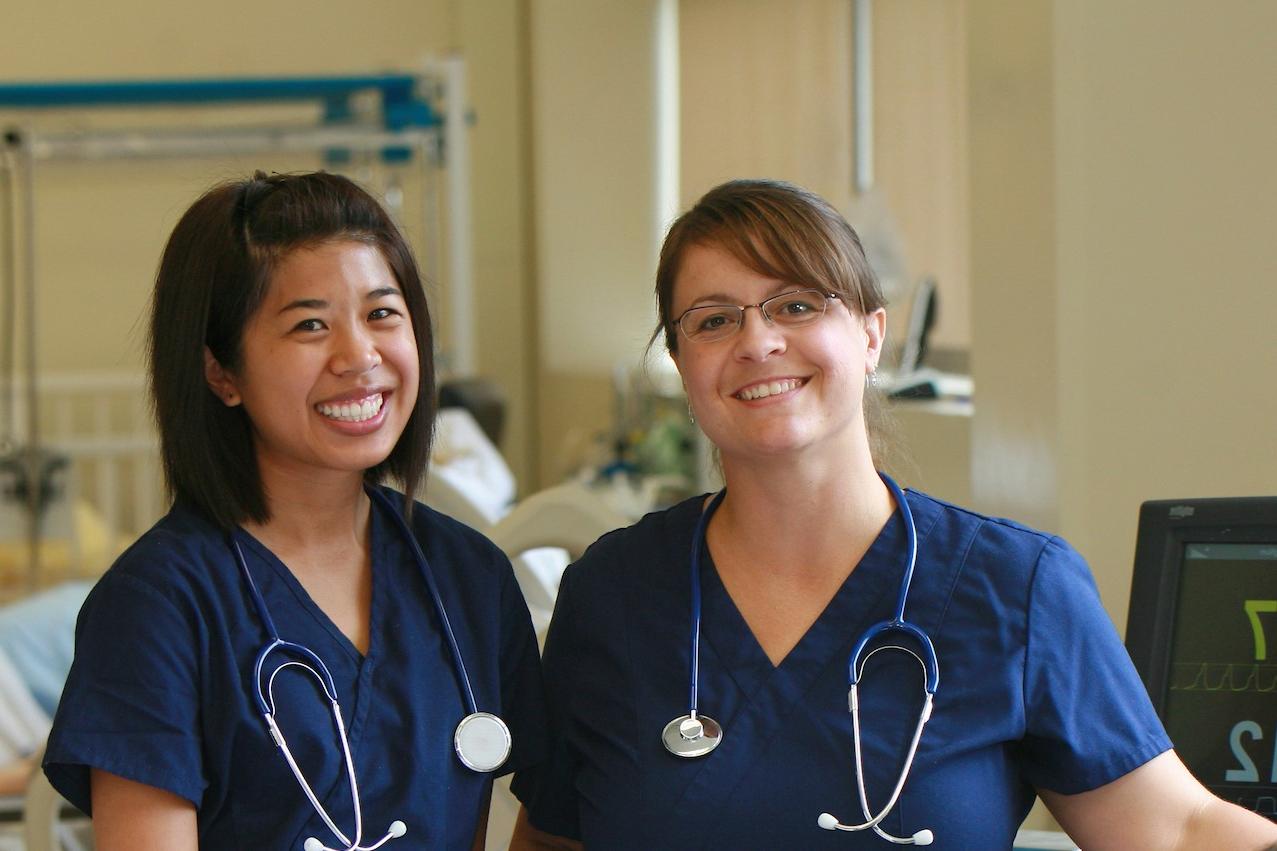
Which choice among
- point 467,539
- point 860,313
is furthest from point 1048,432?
point 467,539

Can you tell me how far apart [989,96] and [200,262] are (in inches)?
45.6

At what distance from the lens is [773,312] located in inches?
48.6

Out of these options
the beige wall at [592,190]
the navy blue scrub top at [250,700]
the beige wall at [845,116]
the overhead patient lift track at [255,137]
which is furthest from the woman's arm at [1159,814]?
the beige wall at [592,190]

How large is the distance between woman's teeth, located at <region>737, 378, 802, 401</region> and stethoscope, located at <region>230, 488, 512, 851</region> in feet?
1.09

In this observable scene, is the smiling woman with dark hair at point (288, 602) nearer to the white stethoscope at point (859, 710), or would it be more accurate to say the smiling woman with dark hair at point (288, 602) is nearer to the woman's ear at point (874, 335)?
the white stethoscope at point (859, 710)

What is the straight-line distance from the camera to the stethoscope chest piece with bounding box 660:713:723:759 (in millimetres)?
1197

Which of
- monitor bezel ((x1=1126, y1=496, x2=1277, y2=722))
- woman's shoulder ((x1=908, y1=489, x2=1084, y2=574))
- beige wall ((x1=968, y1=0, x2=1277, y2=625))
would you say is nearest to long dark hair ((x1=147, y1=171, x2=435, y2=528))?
woman's shoulder ((x1=908, y1=489, x2=1084, y2=574))

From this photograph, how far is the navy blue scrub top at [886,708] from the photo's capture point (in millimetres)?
1163

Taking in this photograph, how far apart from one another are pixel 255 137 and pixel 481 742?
3.08 meters

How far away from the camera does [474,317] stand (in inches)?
241

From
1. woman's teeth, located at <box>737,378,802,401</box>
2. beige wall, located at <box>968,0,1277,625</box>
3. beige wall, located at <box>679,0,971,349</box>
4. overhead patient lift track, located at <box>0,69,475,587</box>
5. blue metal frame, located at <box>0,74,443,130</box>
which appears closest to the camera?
woman's teeth, located at <box>737,378,802,401</box>

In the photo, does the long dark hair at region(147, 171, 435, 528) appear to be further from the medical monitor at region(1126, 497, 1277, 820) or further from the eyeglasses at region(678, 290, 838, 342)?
the medical monitor at region(1126, 497, 1277, 820)

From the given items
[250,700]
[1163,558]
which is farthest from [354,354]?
[1163,558]

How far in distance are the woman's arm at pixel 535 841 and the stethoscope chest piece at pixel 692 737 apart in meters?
0.21
